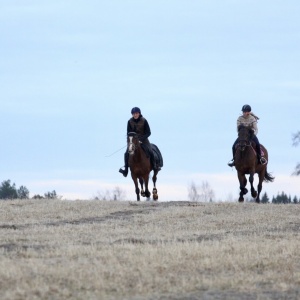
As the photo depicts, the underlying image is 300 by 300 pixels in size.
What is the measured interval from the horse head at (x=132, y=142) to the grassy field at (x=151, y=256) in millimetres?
6652

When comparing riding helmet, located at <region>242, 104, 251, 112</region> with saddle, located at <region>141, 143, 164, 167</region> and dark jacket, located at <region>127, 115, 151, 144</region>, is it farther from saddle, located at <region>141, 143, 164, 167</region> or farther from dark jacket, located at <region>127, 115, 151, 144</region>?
saddle, located at <region>141, 143, 164, 167</region>

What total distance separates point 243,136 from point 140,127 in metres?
3.54

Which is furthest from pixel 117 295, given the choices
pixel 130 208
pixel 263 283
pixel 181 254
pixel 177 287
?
pixel 130 208

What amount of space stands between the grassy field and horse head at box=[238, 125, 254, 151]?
643cm

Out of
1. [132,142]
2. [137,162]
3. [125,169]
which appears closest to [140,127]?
[132,142]

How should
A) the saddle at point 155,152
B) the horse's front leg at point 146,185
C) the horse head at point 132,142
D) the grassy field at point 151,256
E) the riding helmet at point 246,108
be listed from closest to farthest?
1. the grassy field at point 151,256
2. the riding helmet at point 246,108
3. the horse head at point 132,142
4. the saddle at point 155,152
5. the horse's front leg at point 146,185

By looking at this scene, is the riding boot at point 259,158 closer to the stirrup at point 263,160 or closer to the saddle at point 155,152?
the stirrup at point 263,160

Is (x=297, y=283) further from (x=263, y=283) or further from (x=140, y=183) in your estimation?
(x=140, y=183)

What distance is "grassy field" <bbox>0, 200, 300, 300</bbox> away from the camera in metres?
14.1

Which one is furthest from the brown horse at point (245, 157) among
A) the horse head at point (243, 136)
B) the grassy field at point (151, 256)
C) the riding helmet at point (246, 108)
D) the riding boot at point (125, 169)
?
the grassy field at point (151, 256)

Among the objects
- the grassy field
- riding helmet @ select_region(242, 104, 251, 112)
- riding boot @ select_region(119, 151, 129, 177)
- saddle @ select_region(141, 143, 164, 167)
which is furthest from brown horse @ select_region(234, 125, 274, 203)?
the grassy field

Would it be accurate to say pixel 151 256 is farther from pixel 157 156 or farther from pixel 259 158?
pixel 157 156

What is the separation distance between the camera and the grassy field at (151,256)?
46.3ft

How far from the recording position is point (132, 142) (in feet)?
114
